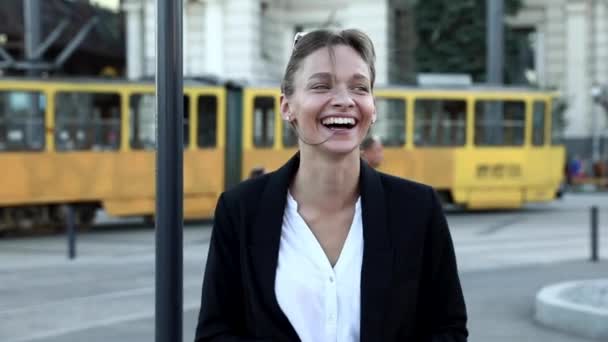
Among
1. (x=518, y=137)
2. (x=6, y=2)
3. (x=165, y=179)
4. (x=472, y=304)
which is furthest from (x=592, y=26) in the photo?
(x=165, y=179)

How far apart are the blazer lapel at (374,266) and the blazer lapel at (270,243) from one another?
19cm

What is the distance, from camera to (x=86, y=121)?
55.4 ft

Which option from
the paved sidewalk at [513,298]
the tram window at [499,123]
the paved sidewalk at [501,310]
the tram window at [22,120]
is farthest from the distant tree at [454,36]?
the paved sidewalk at [501,310]

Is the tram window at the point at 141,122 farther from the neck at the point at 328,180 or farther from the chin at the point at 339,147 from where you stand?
the chin at the point at 339,147

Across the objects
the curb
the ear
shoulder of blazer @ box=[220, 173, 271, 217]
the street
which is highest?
the ear

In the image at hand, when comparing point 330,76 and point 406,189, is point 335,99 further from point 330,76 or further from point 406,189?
point 406,189

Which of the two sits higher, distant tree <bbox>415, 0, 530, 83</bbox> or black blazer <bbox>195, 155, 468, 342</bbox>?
distant tree <bbox>415, 0, 530, 83</bbox>

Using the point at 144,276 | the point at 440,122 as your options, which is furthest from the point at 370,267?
the point at 440,122

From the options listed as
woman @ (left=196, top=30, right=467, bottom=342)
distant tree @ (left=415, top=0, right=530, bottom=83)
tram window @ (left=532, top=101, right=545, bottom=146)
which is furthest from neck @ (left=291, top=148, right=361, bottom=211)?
distant tree @ (left=415, top=0, right=530, bottom=83)

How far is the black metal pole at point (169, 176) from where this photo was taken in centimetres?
275

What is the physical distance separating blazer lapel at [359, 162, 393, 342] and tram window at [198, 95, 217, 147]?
635 inches

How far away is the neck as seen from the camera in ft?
7.09

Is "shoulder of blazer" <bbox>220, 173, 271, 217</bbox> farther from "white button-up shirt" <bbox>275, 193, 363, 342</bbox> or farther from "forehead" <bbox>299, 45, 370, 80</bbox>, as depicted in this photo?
"forehead" <bbox>299, 45, 370, 80</bbox>

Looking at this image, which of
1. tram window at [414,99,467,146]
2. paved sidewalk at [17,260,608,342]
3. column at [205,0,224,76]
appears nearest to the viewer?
paved sidewalk at [17,260,608,342]
